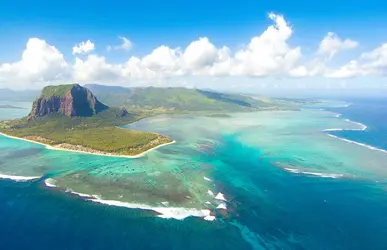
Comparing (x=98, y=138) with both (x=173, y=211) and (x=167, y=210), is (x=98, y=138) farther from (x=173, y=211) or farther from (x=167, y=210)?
(x=173, y=211)

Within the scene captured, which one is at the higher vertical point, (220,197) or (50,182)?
(220,197)

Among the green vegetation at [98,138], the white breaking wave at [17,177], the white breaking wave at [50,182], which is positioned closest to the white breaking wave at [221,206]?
the white breaking wave at [50,182]

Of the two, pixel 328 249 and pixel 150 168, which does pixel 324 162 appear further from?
pixel 150 168

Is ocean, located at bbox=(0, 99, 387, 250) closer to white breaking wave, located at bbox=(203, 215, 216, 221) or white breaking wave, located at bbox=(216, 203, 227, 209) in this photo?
white breaking wave, located at bbox=(216, 203, 227, 209)

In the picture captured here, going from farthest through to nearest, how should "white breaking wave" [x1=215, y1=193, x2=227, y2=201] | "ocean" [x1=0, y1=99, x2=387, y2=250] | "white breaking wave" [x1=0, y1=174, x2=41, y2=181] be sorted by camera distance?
"white breaking wave" [x1=0, y1=174, x2=41, y2=181]
"white breaking wave" [x1=215, y1=193, x2=227, y2=201]
"ocean" [x1=0, y1=99, x2=387, y2=250]

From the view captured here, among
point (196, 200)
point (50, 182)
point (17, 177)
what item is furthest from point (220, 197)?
point (17, 177)

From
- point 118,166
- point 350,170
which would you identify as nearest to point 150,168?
point 118,166

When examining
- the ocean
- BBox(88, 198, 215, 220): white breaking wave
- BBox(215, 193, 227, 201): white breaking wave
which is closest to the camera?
the ocean

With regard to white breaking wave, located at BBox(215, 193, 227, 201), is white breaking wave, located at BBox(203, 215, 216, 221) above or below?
below

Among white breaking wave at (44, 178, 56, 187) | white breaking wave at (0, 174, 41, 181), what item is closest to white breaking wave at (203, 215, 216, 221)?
white breaking wave at (44, 178, 56, 187)
